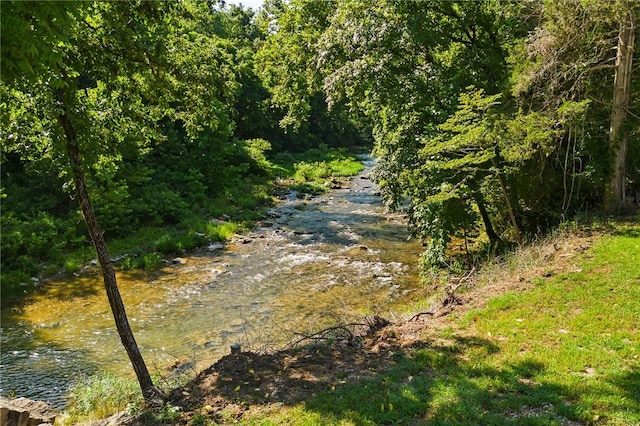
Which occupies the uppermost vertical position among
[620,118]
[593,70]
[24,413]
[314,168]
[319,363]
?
[593,70]

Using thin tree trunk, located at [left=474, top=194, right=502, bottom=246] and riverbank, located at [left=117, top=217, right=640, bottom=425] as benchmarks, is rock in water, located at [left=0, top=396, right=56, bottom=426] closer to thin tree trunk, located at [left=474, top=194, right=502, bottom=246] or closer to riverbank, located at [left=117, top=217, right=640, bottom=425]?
riverbank, located at [left=117, top=217, right=640, bottom=425]

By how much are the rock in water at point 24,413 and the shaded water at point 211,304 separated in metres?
0.92

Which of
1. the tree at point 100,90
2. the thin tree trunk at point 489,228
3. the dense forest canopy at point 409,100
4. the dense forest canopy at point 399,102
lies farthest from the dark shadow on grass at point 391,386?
the thin tree trunk at point 489,228

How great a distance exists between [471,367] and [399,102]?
25.9 ft

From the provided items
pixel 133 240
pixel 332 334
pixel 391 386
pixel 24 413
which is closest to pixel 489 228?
pixel 332 334

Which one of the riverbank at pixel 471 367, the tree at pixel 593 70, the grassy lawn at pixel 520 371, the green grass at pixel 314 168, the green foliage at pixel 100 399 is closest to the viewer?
the grassy lawn at pixel 520 371

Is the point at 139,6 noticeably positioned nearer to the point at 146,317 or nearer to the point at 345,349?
the point at 345,349

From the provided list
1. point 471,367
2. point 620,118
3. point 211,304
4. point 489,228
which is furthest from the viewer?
point 489,228

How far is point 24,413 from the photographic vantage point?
5.75 m

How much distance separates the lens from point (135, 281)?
1300 cm

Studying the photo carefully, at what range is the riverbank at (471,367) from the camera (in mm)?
4645

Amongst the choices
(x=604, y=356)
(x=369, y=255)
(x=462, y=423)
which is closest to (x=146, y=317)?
(x=369, y=255)

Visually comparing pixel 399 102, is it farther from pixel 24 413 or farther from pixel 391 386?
pixel 24 413

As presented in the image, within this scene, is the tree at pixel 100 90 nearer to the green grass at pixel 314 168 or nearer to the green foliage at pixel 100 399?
the green foliage at pixel 100 399
